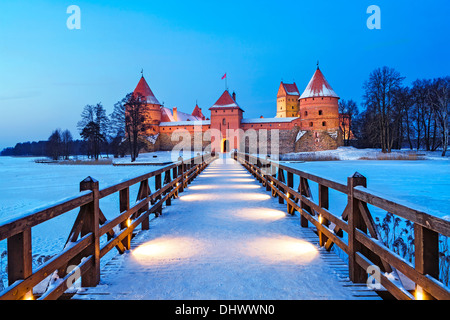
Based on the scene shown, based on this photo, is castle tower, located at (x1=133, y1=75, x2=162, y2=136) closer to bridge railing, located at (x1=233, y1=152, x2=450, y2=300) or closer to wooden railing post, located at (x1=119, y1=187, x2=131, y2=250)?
wooden railing post, located at (x1=119, y1=187, x2=131, y2=250)

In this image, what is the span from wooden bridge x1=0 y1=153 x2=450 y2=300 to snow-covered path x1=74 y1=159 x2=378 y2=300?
0.04 ft

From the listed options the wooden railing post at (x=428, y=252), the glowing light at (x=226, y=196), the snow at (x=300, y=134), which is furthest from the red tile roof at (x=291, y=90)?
the wooden railing post at (x=428, y=252)

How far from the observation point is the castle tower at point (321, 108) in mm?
47781

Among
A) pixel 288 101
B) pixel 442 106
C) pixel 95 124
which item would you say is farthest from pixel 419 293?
pixel 288 101

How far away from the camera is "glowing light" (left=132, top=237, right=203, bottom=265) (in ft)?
12.0

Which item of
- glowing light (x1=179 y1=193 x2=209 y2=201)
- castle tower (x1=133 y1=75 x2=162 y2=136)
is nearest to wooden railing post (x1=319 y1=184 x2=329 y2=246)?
glowing light (x1=179 y1=193 x2=209 y2=201)

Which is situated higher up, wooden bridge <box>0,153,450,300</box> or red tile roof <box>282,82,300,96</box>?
red tile roof <box>282,82,300,96</box>

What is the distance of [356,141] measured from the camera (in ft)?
174

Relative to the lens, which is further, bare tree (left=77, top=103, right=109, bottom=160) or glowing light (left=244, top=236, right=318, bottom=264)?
bare tree (left=77, top=103, right=109, bottom=160)

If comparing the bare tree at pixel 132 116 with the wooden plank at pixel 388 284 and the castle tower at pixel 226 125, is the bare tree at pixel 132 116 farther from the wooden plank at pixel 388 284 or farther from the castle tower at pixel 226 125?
the wooden plank at pixel 388 284

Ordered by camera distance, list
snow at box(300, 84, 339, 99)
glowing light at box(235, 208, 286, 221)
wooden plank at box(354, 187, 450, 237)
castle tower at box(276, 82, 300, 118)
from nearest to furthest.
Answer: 1. wooden plank at box(354, 187, 450, 237)
2. glowing light at box(235, 208, 286, 221)
3. snow at box(300, 84, 339, 99)
4. castle tower at box(276, 82, 300, 118)

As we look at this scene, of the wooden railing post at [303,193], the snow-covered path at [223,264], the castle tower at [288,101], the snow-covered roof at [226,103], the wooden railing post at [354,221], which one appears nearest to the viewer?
the snow-covered path at [223,264]
